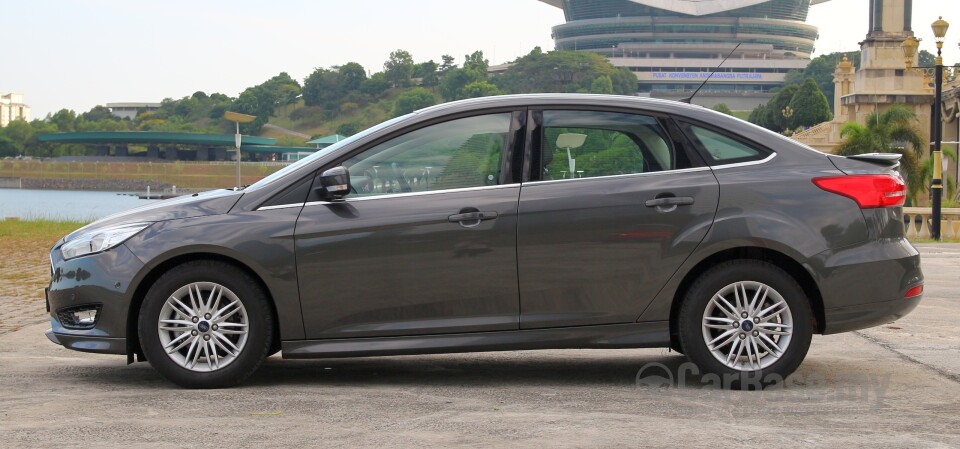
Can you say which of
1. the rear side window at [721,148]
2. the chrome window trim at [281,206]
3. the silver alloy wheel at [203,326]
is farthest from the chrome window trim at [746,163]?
the silver alloy wheel at [203,326]

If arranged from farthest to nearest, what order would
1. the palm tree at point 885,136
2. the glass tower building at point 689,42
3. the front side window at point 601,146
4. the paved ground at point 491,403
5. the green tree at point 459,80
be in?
the glass tower building at point 689,42
the green tree at point 459,80
the palm tree at point 885,136
the front side window at point 601,146
the paved ground at point 491,403

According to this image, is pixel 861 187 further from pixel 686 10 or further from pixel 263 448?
pixel 686 10

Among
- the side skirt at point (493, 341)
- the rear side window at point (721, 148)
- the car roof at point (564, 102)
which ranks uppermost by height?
the car roof at point (564, 102)

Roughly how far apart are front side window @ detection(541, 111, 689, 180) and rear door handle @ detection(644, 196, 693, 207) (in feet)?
0.64

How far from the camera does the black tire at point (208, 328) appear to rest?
20.1 feet

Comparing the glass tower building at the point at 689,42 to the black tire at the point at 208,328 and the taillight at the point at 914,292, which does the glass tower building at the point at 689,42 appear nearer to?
the taillight at the point at 914,292

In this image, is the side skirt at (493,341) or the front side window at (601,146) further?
the front side window at (601,146)

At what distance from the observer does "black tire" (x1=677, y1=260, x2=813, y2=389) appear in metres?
6.15

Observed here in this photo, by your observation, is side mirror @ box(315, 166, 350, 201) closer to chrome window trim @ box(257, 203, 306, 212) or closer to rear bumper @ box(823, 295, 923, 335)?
chrome window trim @ box(257, 203, 306, 212)

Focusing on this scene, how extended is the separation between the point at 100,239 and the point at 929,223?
94.6 ft

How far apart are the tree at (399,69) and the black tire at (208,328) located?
182567 mm

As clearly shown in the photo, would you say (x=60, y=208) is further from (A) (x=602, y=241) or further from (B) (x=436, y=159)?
(A) (x=602, y=241)

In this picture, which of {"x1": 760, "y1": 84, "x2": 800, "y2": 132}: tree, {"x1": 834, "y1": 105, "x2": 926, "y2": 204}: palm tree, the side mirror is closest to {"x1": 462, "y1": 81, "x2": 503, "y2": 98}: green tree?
{"x1": 760, "y1": 84, "x2": 800, "y2": 132}: tree

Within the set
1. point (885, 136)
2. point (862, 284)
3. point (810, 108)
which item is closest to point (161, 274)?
point (862, 284)
